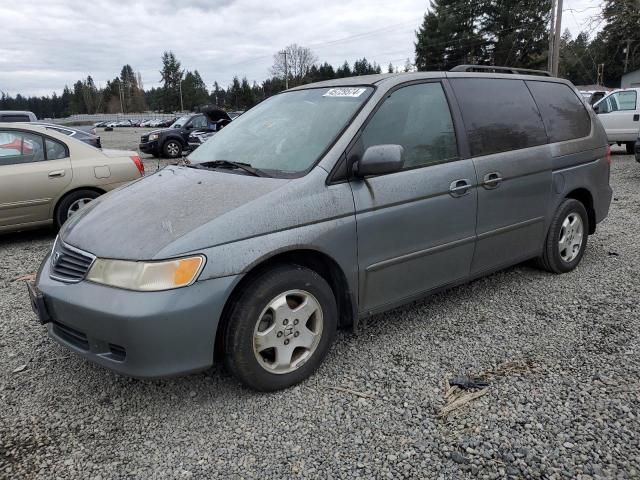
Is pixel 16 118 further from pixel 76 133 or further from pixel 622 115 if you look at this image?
pixel 622 115

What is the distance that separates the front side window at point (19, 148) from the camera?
19.6 ft

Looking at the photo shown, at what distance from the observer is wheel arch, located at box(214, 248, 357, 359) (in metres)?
2.58

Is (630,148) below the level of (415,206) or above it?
below

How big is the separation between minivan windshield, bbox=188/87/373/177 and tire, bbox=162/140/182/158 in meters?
15.2

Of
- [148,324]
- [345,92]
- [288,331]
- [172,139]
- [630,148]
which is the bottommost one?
[288,331]

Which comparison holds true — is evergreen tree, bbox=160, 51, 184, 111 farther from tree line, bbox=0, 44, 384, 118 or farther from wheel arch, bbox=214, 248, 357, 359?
wheel arch, bbox=214, 248, 357, 359

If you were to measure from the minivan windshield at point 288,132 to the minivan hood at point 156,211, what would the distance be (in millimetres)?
225

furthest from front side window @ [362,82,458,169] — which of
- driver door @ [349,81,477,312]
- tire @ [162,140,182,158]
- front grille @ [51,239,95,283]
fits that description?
tire @ [162,140,182,158]

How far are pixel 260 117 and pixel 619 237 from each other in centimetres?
438

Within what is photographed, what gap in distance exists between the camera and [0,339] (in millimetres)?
3566

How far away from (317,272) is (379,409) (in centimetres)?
82

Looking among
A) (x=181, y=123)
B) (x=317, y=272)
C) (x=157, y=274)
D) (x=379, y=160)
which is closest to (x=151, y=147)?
(x=181, y=123)

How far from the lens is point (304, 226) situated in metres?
2.73

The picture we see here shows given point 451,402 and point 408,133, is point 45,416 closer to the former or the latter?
point 451,402
